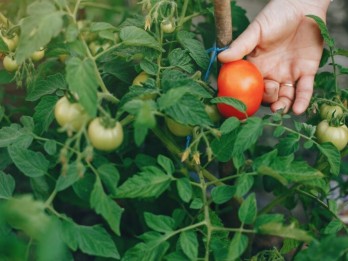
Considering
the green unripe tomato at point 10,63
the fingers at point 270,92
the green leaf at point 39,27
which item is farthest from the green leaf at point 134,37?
the fingers at point 270,92

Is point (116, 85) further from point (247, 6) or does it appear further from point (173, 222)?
point (247, 6)

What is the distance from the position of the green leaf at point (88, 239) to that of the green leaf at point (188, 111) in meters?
0.27

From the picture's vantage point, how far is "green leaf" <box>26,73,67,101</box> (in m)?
1.19

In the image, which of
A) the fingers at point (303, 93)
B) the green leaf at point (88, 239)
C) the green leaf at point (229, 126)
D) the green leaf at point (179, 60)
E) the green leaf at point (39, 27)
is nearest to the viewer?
the green leaf at point (39, 27)

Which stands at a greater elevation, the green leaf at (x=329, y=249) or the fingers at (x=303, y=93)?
the green leaf at (x=329, y=249)

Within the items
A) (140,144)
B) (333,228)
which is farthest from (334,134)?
(140,144)

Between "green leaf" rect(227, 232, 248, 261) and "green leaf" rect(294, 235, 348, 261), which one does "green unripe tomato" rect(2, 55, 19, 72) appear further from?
"green leaf" rect(294, 235, 348, 261)

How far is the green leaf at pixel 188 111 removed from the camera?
1.00 metres

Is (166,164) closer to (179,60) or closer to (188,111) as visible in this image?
(188,111)

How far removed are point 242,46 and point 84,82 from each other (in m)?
0.54

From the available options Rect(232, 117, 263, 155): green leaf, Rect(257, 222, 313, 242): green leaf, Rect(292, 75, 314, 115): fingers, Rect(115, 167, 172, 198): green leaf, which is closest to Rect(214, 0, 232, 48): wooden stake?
Rect(292, 75, 314, 115): fingers

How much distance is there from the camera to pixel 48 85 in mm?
1198

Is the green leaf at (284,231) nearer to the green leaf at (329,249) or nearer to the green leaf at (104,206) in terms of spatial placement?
the green leaf at (329,249)

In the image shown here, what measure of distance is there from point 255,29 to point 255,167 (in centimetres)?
47
